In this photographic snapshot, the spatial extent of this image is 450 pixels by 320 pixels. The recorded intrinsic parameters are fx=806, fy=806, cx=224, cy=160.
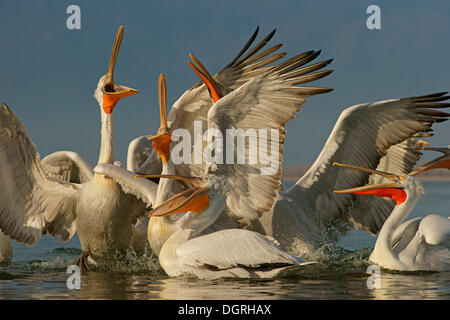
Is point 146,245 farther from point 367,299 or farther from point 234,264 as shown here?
point 367,299

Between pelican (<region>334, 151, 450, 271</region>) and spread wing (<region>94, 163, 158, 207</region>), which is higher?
spread wing (<region>94, 163, 158, 207</region>)

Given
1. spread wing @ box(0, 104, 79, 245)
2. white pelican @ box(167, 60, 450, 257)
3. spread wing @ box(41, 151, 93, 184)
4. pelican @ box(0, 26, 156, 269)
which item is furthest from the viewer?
spread wing @ box(41, 151, 93, 184)

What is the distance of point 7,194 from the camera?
7.96m

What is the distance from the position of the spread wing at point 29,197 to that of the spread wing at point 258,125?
5.77 feet

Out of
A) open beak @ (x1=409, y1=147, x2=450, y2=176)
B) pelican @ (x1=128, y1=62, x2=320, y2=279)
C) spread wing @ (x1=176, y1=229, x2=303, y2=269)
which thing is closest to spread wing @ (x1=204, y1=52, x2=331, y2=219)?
pelican @ (x1=128, y1=62, x2=320, y2=279)

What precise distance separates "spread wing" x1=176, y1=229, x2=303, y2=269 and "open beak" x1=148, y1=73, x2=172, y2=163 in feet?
3.98

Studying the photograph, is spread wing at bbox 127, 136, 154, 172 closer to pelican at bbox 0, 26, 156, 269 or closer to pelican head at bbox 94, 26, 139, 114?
pelican at bbox 0, 26, 156, 269

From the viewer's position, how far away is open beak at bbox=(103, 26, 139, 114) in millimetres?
7906

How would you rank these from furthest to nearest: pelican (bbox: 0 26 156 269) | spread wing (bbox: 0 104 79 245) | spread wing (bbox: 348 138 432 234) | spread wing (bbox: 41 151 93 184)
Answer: spread wing (bbox: 41 151 93 184) → spread wing (bbox: 348 138 432 234) → pelican (bbox: 0 26 156 269) → spread wing (bbox: 0 104 79 245)

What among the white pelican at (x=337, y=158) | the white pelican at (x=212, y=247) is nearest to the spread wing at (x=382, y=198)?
the white pelican at (x=337, y=158)

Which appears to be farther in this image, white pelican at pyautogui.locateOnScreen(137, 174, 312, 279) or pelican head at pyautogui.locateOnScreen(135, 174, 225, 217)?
pelican head at pyautogui.locateOnScreen(135, 174, 225, 217)

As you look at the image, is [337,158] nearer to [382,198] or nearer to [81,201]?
[382,198]

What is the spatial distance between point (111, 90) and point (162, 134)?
918 millimetres

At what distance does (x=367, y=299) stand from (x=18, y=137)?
3.62m
